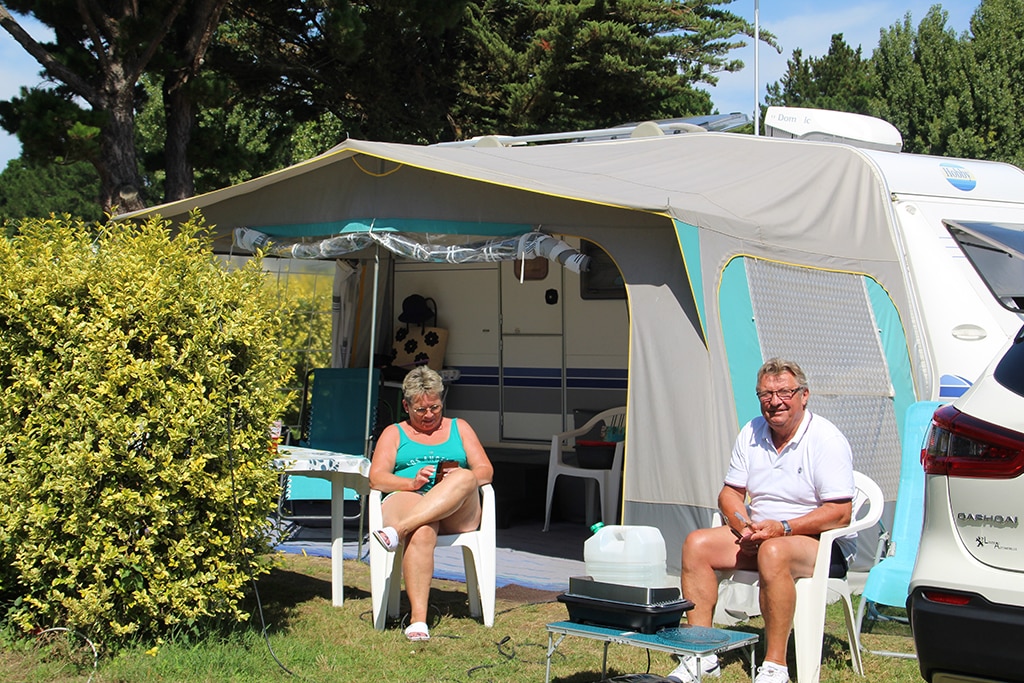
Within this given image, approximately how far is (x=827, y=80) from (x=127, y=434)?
97.0 feet

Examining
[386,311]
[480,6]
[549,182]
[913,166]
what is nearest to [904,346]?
[913,166]

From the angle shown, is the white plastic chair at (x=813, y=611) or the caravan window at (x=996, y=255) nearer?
the white plastic chair at (x=813, y=611)

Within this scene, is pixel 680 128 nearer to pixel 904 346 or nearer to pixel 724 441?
pixel 904 346

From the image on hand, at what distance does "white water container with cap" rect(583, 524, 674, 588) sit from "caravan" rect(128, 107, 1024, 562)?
3.74 feet

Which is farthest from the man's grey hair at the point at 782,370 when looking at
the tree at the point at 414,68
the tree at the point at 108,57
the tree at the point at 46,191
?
the tree at the point at 46,191

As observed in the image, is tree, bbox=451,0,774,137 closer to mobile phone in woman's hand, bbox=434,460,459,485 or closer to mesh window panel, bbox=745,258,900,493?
mesh window panel, bbox=745,258,900,493

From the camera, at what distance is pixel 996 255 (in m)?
6.41

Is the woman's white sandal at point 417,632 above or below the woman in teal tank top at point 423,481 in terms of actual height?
below

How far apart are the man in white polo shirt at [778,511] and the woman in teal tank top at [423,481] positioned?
118 centimetres

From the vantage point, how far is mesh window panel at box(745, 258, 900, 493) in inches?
221

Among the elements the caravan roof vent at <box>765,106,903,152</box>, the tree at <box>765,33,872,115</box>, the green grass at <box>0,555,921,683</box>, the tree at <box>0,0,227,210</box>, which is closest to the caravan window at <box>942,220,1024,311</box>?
the caravan roof vent at <box>765,106,903,152</box>

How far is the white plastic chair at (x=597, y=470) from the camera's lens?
7137 mm

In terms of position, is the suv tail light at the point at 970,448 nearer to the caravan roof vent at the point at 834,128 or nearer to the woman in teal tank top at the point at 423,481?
the woman in teal tank top at the point at 423,481

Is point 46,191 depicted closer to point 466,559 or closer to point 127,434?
point 466,559
